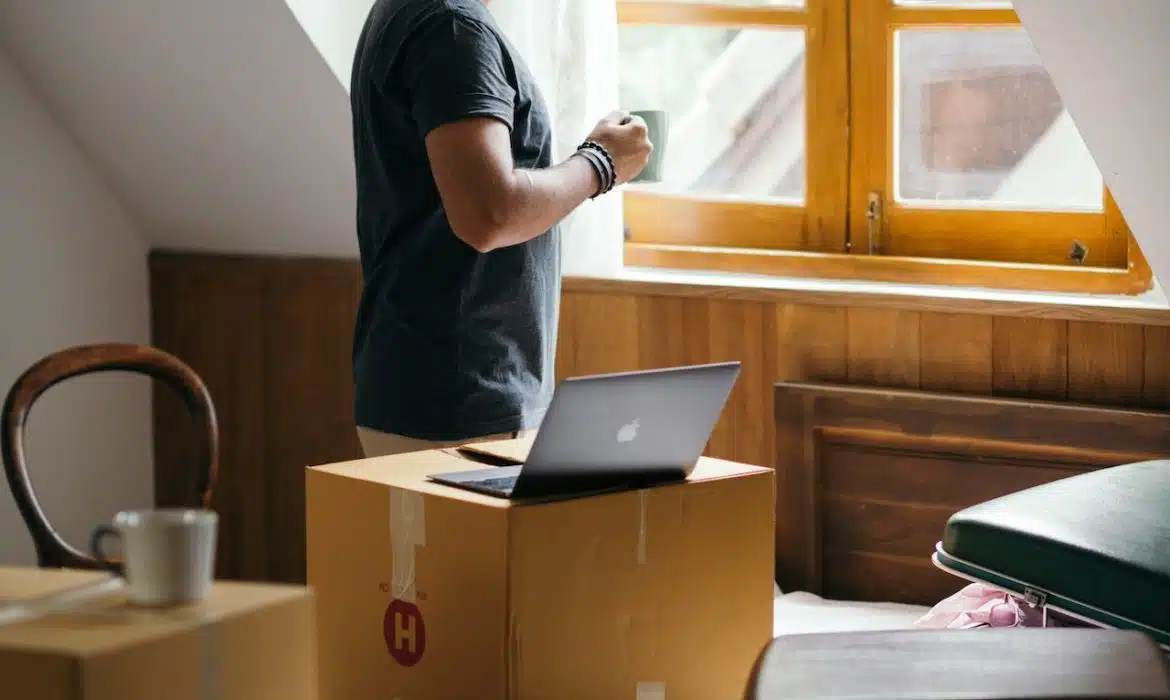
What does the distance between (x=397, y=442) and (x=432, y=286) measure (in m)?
0.20

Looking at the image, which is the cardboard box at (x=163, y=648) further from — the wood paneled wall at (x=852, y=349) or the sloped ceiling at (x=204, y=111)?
the sloped ceiling at (x=204, y=111)

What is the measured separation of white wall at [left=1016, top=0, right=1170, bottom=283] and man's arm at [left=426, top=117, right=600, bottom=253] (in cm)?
75

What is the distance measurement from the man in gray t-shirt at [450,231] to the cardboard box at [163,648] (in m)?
0.67

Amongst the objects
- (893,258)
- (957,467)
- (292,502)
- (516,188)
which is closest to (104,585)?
(516,188)

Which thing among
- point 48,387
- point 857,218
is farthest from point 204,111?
point 857,218

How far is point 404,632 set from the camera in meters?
1.56

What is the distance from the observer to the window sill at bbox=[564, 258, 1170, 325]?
2.36m

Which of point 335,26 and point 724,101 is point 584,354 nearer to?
point 724,101

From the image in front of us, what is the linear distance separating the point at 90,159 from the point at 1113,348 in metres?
2.06

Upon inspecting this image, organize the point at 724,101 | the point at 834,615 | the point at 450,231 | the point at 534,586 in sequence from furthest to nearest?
the point at 724,101 < the point at 834,615 < the point at 450,231 < the point at 534,586

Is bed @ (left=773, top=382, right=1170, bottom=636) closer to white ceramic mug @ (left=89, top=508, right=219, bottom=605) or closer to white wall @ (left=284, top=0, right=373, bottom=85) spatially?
white wall @ (left=284, top=0, right=373, bottom=85)

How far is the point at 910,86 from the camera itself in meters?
2.72

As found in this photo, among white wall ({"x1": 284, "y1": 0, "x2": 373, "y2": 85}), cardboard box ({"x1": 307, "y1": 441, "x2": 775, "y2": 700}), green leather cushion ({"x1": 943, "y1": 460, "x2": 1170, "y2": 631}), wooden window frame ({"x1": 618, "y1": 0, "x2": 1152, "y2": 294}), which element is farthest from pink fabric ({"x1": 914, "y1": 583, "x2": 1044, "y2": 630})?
white wall ({"x1": 284, "y1": 0, "x2": 373, "y2": 85})

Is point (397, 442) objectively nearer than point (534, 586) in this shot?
No
